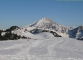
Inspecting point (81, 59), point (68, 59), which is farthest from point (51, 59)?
point (81, 59)

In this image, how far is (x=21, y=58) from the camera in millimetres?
18453

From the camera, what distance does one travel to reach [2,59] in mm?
Answer: 17625

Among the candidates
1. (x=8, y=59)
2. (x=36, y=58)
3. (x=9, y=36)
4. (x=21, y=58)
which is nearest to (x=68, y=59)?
(x=36, y=58)

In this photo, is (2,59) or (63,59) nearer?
(2,59)

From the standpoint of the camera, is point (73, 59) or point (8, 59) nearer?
point (8, 59)

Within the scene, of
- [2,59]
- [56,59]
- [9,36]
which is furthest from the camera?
[9,36]

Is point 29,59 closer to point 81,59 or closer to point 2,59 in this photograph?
point 2,59

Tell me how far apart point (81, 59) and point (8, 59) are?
23.8ft

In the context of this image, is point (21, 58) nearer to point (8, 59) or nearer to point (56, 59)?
point (8, 59)

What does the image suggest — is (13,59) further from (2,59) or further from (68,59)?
(68,59)

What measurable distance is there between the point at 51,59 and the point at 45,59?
0.58 metres

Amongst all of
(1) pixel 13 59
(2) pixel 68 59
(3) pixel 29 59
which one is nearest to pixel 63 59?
(2) pixel 68 59

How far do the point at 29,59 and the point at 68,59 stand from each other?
388 centimetres

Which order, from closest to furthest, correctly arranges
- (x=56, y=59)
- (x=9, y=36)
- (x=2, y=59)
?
(x=2, y=59), (x=56, y=59), (x=9, y=36)
